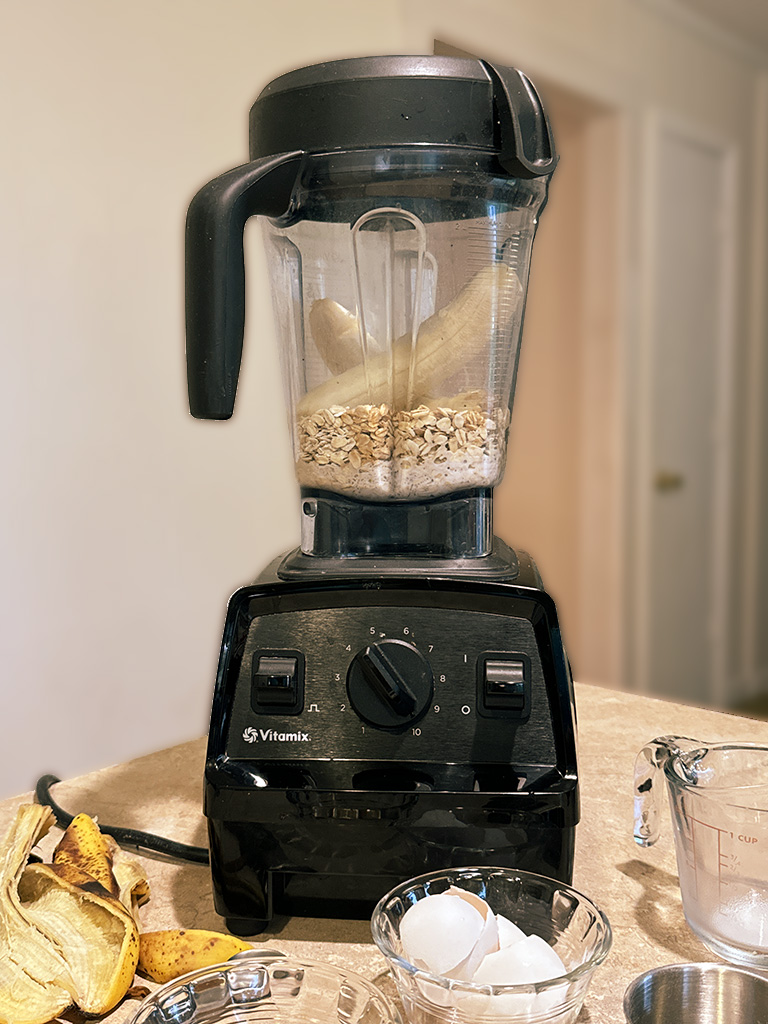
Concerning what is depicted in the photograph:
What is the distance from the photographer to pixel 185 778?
2.86ft

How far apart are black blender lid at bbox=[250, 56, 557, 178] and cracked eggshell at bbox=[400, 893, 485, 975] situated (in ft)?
1.47

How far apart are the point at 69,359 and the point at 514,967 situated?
1499 mm

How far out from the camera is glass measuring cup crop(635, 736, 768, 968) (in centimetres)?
54

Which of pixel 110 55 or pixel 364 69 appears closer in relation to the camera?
pixel 364 69

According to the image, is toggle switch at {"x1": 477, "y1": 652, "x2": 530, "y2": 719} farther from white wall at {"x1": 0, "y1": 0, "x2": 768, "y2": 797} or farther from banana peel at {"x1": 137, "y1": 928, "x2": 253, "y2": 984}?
white wall at {"x1": 0, "y1": 0, "x2": 768, "y2": 797}

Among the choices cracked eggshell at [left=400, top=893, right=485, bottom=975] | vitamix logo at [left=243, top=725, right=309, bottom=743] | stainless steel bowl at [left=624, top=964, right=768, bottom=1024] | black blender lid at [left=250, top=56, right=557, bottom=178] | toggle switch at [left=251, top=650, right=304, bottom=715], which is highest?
black blender lid at [left=250, top=56, right=557, bottom=178]

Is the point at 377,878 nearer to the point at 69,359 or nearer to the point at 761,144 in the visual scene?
the point at 69,359

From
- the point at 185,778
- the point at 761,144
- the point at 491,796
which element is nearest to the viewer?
the point at 491,796

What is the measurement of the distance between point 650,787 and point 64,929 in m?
0.35

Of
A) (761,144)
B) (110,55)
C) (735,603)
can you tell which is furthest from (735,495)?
(110,55)

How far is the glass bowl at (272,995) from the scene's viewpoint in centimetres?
48

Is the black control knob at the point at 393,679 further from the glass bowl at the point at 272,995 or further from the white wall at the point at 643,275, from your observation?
the white wall at the point at 643,275

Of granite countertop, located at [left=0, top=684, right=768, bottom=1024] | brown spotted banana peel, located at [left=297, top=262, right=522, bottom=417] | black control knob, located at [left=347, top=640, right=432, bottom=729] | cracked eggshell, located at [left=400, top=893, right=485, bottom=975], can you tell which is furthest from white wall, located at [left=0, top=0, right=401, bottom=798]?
cracked eggshell, located at [left=400, top=893, right=485, bottom=975]

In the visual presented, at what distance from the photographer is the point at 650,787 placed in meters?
0.59
